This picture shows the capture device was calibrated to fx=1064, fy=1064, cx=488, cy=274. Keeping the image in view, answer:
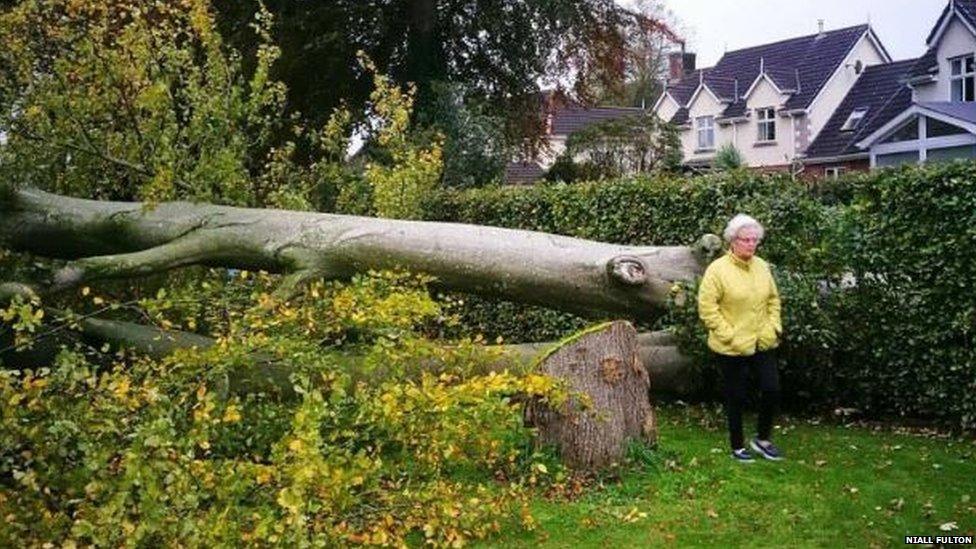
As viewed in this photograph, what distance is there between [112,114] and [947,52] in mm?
32292

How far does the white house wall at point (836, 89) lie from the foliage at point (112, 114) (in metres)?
36.1

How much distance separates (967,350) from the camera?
794 centimetres

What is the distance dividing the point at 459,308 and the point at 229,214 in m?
4.78

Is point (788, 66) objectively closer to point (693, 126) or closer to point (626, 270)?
point (693, 126)

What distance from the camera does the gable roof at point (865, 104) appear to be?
1507 inches

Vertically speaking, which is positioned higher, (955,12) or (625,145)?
(955,12)

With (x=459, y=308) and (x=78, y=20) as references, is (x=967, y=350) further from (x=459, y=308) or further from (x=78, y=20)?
(x=78, y=20)

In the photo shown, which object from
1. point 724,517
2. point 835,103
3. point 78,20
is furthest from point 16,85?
point 835,103

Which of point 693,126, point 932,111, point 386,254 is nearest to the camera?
point 386,254

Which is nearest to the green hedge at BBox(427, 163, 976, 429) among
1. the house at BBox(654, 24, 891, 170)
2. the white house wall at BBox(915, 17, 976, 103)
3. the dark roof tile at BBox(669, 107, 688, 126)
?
the white house wall at BBox(915, 17, 976, 103)

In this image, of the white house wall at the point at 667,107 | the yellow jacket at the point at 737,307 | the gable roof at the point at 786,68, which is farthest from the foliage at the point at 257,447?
the white house wall at the point at 667,107

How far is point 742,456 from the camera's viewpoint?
7340 millimetres

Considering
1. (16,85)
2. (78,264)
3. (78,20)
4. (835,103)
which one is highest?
(835,103)

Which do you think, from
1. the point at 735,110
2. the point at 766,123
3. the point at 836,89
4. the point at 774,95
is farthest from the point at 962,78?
the point at 735,110
